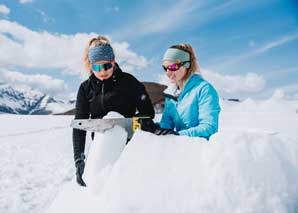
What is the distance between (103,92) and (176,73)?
63cm

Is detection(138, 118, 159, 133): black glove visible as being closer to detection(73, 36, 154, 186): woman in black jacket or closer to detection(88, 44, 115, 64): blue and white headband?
detection(73, 36, 154, 186): woman in black jacket

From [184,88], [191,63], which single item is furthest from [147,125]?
[191,63]

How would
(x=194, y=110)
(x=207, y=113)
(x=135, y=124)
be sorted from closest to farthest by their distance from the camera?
(x=135, y=124) → (x=207, y=113) → (x=194, y=110)

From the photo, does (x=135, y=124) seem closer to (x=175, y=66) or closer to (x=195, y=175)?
(x=195, y=175)

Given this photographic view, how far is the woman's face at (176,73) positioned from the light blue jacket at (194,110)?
0.11m

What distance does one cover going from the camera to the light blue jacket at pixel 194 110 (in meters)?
2.31

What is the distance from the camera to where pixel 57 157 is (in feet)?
23.7

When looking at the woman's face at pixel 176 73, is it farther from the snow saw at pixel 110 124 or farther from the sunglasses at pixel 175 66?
the snow saw at pixel 110 124

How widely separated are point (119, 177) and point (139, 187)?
132 mm

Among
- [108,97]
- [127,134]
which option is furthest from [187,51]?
[127,134]

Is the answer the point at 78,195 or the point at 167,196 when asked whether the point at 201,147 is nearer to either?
the point at 167,196

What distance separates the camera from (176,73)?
9.01ft

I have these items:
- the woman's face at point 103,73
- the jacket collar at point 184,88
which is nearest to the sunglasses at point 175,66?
the jacket collar at point 184,88

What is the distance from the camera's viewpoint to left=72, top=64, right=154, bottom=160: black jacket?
2.67 meters
